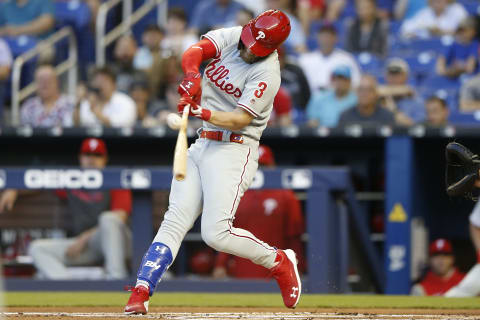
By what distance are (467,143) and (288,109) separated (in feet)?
5.12

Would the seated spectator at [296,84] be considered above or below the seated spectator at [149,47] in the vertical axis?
below

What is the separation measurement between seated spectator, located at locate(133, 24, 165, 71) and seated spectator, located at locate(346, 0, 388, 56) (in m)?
2.05

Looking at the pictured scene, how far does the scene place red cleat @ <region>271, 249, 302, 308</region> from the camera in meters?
5.31

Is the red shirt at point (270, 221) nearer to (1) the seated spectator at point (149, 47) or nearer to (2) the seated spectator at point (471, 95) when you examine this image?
(2) the seated spectator at point (471, 95)

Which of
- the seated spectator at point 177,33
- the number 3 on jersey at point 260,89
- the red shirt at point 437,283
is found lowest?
the red shirt at point 437,283

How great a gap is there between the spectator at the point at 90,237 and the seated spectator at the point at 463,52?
3876 millimetres

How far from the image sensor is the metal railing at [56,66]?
9906 millimetres

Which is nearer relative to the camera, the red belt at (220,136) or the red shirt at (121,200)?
the red belt at (220,136)

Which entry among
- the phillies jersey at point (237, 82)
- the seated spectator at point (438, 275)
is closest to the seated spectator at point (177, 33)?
the seated spectator at point (438, 275)

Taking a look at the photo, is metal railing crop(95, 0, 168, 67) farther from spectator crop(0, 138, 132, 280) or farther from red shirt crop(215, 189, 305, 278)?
red shirt crop(215, 189, 305, 278)

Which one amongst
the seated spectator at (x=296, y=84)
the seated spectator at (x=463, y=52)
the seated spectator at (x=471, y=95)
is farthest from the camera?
the seated spectator at (x=463, y=52)

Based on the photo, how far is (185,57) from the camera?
505cm

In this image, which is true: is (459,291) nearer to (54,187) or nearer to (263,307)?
(263,307)

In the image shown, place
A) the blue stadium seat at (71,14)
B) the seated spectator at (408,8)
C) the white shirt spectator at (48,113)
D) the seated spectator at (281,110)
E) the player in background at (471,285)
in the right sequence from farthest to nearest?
the blue stadium seat at (71,14)
the seated spectator at (408,8)
the white shirt spectator at (48,113)
the seated spectator at (281,110)
the player in background at (471,285)
